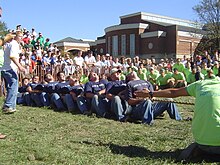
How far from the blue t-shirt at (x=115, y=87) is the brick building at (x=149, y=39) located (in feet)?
139

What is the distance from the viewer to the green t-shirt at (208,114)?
4367 mm

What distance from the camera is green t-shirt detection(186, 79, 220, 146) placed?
4.37 meters

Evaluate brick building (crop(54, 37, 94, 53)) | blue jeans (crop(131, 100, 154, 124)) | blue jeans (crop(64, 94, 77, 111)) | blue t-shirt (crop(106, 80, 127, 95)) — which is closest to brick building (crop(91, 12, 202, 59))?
brick building (crop(54, 37, 94, 53))

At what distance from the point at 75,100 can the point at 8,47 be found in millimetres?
2570

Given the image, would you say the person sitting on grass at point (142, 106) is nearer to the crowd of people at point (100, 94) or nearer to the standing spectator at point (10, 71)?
the crowd of people at point (100, 94)

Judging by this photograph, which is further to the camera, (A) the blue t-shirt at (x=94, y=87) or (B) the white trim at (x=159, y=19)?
(B) the white trim at (x=159, y=19)

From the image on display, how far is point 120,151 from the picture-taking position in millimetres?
5230

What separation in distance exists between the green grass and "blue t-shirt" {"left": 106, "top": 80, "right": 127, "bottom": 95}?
2.72 feet

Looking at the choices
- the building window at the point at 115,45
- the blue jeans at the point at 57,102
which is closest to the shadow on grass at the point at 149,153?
the blue jeans at the point at 57,102

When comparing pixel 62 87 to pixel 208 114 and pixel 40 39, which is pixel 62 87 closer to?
pixel 208 114

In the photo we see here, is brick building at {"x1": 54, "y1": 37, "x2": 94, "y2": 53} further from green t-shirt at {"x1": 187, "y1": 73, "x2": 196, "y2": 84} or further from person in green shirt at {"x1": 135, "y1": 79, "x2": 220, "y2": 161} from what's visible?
person in green shirt at {"x1": 135, "y1": 79, "x2": 220, "y2": 161}

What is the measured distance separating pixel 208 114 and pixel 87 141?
7.70 feet

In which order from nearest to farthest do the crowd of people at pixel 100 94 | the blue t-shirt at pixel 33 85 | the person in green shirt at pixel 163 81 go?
the crowd of people at pixel 100 94 < the blue t-shirt at pixel 33 85 < the person in green shirt at pixel 163 81

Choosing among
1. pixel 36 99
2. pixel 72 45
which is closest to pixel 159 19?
pixel 72 45
